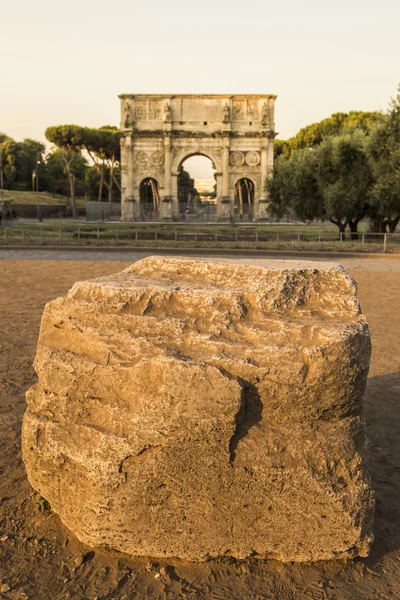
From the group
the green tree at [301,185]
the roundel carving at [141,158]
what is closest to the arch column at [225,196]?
the roundel carving at [141,158]

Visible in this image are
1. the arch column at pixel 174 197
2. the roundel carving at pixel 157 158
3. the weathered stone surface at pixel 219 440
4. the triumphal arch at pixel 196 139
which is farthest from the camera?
the roundel carving at pixel 157 158

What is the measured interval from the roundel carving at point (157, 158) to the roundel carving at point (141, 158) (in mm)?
438

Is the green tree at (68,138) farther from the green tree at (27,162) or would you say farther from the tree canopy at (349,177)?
the tree canopy at (349,177)

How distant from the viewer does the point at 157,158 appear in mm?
40906

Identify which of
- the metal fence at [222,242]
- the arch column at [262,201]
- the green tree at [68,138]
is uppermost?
the green tree at [68,138]

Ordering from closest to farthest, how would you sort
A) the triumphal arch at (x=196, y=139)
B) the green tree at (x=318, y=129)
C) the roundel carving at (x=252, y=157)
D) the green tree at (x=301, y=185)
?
the green tree at (x=301, y=185), the triumphal arch at (x=196, y=139), the roundel carving at (x=252, y=157), the green tree at (x=318, y=129)

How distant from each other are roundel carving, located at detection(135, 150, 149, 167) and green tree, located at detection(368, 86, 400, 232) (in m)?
23.7

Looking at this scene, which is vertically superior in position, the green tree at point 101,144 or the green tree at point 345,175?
the green tree at point 101,144

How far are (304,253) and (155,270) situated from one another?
14.3 m

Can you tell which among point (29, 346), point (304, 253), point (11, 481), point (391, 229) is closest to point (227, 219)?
point (391, 229)

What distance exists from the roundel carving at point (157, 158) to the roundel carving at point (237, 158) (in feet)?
16.7

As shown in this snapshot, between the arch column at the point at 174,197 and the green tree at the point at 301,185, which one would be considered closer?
the green tree at the point at 301,185

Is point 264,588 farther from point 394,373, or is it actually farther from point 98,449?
point 394,373

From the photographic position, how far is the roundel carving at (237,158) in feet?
133
